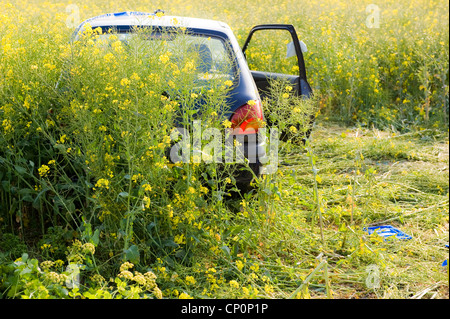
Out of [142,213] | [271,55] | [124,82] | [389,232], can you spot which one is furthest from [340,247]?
[271,55]

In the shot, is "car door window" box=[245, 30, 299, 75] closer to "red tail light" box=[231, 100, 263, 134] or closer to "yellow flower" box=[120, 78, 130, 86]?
"red tail light" box=[231, 100, 263, 134]

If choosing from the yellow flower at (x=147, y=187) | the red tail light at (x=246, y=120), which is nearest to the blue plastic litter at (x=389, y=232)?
the red tail light at (x=246, y=120)

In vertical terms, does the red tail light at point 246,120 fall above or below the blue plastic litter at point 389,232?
above

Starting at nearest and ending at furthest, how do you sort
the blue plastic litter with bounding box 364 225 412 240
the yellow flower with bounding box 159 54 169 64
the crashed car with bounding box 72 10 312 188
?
the yellow flower with bounding box 159 54 169 64 → the crashed car with bounding box 72 10 312 188 → the blue plastic litter with bounding box 364 225 412 240

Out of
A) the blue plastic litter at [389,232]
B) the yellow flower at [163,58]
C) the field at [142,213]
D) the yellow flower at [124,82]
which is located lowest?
the blue plastic litter at [389,232]

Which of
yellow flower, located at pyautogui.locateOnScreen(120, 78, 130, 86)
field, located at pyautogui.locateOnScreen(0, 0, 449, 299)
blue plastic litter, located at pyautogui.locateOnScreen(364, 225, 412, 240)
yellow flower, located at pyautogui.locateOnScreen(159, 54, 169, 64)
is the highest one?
yellow flower, located at pyautogui.locateOnScreen(159, 54, 169, 64)

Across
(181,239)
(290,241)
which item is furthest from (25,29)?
(290,241)

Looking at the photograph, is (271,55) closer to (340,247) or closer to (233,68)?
(233,68)

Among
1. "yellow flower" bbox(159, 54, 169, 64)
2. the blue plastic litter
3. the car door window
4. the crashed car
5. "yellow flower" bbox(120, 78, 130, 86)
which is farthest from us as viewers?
the car door window

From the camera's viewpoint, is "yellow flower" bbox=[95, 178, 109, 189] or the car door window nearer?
"yellow flower" bbox=[95, 178, 109, 189]

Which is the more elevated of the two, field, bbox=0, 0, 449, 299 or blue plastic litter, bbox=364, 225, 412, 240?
field, bbox=0, 0, 449, 299

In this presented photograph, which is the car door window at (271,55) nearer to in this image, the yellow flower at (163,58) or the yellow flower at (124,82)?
the yellow flower at (163,58)

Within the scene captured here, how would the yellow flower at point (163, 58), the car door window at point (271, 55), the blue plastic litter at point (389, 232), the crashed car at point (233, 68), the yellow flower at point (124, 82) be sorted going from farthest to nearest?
the car door window at point (271, 55) → the blue plastic litter at point (389, 232) → the crashed car at point (233, 68) → the yellow flower at point (163, 58) → the yellow flower at point (124, 82)

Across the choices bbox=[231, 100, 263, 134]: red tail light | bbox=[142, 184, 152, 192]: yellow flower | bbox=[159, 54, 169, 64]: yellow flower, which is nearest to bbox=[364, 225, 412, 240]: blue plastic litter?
bbox=[231, 100, 263, 134]: red tail light
